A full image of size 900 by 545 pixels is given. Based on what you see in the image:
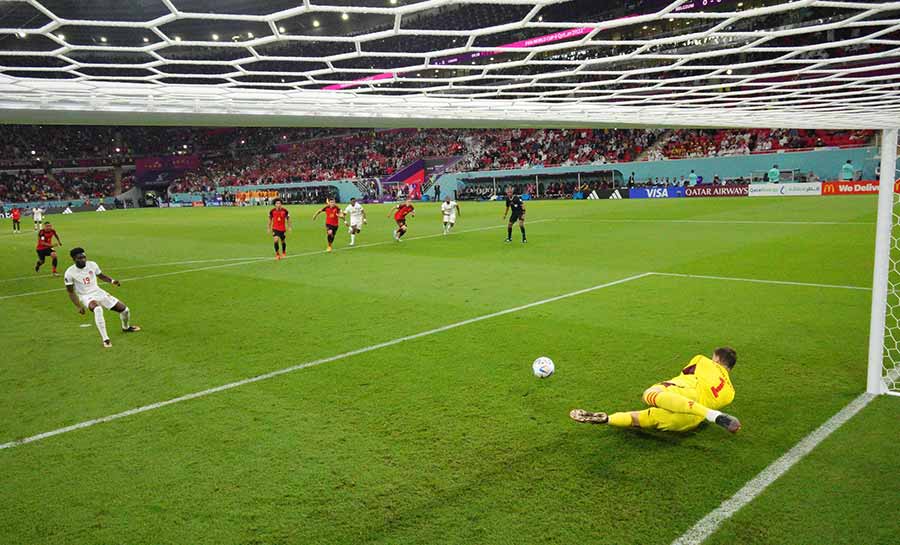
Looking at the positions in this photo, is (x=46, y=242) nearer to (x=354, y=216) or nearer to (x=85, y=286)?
(x=354, y=216)

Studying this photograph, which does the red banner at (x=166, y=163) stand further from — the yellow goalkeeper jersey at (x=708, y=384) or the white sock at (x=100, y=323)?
the yellow goalkeeper jersey at (x=708, y=384)

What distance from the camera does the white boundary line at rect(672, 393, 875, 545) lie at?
3.08 metres

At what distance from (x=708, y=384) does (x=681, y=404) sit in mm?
368

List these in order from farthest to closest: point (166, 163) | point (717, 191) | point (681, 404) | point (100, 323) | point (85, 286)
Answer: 1. point (166, 163)
2. point (717, 191)
3. point (85, 286)
4. point (100, 323)
5. point (681, 404)

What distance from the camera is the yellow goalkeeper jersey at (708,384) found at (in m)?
4.23

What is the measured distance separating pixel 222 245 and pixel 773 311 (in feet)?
58.2

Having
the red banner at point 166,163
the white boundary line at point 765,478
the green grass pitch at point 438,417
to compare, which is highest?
the red banner at point 166,163

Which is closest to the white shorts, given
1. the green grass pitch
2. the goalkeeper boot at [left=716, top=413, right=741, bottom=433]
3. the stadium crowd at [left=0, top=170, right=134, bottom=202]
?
the green grass pitch

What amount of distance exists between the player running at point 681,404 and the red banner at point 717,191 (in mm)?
31959

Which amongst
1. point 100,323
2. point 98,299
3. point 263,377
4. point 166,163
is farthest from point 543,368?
point 166,163

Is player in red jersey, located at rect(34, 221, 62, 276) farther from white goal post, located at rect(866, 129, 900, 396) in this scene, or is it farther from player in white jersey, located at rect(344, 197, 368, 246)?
white goal post, located at rect(866, 129, 900, 396)

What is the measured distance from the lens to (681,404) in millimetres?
4086

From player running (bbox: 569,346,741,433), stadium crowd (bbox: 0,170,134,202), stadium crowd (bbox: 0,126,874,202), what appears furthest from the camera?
stadium crowd (bbox: 0,170,134,202)

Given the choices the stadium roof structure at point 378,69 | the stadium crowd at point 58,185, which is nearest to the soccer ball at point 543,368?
the stadium roof structure at point 378,69
